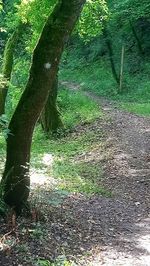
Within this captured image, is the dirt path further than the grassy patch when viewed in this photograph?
No

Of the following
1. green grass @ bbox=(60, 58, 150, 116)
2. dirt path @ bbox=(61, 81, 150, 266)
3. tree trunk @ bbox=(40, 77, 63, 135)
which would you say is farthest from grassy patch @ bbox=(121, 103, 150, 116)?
tree trunk @ bbox=(40, 77, 63, 135)

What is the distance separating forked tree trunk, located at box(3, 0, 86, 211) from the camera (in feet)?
21.4

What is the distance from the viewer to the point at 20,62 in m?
20.0

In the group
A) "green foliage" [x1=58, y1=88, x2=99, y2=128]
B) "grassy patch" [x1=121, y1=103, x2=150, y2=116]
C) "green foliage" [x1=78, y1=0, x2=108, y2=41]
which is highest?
"green foliage" [x1=78, y1=0, x2=108, y2=41]

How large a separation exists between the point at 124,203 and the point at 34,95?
13.1ft

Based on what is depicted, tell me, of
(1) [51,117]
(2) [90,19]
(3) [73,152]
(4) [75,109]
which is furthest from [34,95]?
(4) [75,109]

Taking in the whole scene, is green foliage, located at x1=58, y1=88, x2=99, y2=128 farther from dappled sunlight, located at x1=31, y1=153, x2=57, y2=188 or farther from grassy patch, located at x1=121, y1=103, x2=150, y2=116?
dappled sunlight, located at x1=31, y1=153, x2=57, y2=188

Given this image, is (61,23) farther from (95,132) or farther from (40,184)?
(95,132)

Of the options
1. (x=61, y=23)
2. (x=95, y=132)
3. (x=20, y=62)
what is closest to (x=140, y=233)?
(x=61, y=23)

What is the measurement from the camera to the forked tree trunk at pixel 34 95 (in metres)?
6.51

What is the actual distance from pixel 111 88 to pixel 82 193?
19.6m

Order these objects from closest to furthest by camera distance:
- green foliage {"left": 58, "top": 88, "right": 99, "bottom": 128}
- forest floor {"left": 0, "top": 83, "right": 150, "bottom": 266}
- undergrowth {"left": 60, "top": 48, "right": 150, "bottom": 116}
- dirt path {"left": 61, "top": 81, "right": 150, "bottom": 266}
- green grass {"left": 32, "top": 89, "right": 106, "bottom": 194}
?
forest floor {"left": 0, "top": 83, "right": 150, "bottom": 266} → dirt path {"left": 61, "top": 81, "right": 150, "bottom": 266} → green grass {"left": 32, "top": 89, "right": 106, "bottom": 194} → green foliage {"left": 58, "top": 88, "right": 99, "bottom": 128} → undergrowth {"left": 60, "top": 48, "right": 150, "bottom": 116}

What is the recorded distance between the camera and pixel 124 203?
31.9 ft

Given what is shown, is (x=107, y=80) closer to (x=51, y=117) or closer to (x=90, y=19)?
(x=90, y=19)
